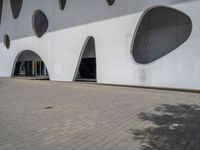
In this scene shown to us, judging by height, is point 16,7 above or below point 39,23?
above

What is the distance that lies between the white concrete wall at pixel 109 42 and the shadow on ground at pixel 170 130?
4.86 meters

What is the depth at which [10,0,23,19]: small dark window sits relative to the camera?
25.1 meters

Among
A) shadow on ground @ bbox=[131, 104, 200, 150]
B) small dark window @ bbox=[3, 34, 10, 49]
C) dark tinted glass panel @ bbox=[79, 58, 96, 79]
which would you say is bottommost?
shadow on ground @ bbox=[131, 104, 200, 150]

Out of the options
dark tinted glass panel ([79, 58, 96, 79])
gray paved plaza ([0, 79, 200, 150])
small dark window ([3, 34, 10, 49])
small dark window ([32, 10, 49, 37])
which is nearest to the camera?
gray paved plaza ([0, 79, 200, 150])

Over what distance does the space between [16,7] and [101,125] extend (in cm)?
2316

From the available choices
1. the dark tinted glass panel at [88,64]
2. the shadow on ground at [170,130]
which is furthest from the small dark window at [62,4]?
the shadow on ground at [170,130]

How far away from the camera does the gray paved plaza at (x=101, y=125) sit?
4.61 m

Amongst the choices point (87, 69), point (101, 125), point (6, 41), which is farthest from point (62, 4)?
point (101, 125)

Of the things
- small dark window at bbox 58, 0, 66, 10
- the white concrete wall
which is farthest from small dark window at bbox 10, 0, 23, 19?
small dark window at bbox 58, 0, 66, 10

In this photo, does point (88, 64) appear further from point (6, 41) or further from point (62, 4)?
point (6, 41)

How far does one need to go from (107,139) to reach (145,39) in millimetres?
11364

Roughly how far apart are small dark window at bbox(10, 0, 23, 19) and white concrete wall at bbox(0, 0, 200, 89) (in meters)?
1.56

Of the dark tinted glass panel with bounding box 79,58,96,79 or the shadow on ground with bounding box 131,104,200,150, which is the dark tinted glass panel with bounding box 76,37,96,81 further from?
the shadow on ground with bounding box 131,104,200,150

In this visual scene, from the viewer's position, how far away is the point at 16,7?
83.9ft
